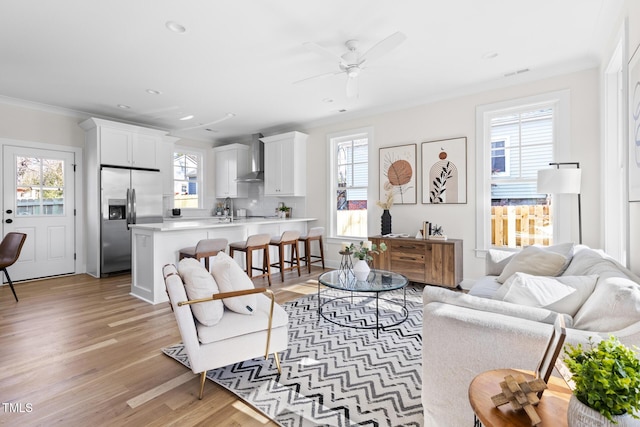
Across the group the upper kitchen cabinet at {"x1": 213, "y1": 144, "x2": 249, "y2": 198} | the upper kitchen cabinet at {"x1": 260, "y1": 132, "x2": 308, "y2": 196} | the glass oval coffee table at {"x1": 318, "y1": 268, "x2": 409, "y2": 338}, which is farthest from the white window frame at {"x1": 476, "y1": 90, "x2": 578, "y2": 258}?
the upper kitchen cabinet at {"x1": 213, "y1": 144, "x2": 249, "y2": 198}

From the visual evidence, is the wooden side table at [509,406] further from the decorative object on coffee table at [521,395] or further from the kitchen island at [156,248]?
the kitchen island at [156,248]

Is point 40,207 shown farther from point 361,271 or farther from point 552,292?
point 552,292

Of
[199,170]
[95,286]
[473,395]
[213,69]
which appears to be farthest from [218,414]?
[199,170]

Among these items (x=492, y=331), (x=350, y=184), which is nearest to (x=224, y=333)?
(x=492, y=331)

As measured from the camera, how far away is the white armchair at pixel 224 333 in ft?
6.34

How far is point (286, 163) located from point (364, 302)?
10.9ft

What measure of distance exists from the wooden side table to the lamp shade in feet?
8.61

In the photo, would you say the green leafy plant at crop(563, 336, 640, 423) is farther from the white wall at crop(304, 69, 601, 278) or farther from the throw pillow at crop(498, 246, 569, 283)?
the white wall at crop(304, 69, 601, 278)

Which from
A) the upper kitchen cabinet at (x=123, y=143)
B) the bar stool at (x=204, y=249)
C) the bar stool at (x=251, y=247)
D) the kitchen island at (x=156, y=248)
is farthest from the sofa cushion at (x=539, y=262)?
the upper kitchen cabinet at (x=123, y=143)

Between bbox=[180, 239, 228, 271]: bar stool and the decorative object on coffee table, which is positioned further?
bbox=[180, 239, 228, 271]: bar stool

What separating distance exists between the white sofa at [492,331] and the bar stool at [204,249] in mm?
2982

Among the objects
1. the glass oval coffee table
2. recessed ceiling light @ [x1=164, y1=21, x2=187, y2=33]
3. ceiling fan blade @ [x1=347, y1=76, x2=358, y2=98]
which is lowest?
the glass oval coffee table

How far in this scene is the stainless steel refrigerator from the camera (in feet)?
17.1

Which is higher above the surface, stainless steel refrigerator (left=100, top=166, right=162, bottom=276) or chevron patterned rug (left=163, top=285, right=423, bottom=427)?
stainless steel refrigerator (left=100, top=166, right=162, bottom=276)
